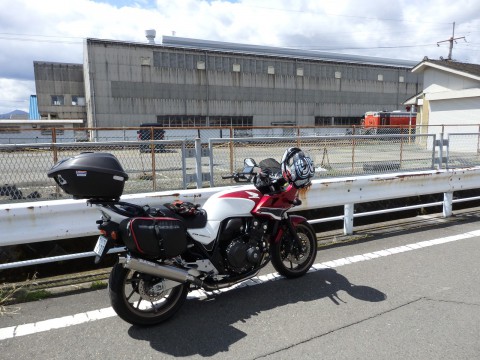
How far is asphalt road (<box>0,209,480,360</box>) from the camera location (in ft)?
9.20

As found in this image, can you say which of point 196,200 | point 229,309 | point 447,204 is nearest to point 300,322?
point 229,309

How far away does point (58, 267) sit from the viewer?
468 centimetres

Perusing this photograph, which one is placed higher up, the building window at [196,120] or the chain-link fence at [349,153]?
the building window at [196,120]

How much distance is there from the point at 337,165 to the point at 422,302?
6205 millimetres

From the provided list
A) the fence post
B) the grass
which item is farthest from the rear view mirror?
the grass

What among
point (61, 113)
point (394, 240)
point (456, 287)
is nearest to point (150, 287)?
point (456, 287)

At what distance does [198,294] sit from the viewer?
12.5 ft

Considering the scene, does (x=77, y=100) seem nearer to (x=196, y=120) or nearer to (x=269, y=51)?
(x=196, y=120)

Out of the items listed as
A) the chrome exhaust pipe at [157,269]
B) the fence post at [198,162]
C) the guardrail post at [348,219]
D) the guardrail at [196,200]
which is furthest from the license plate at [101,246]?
the guardrail post at [348,219]

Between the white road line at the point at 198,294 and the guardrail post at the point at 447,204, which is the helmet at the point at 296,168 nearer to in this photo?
the white road line at the point at 198,294

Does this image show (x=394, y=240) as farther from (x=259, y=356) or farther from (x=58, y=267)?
(x=58, y=267)

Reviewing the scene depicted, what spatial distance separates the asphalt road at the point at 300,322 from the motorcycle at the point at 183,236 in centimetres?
23

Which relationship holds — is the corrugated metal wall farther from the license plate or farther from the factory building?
the license plate

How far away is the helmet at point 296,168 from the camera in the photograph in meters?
3.75
